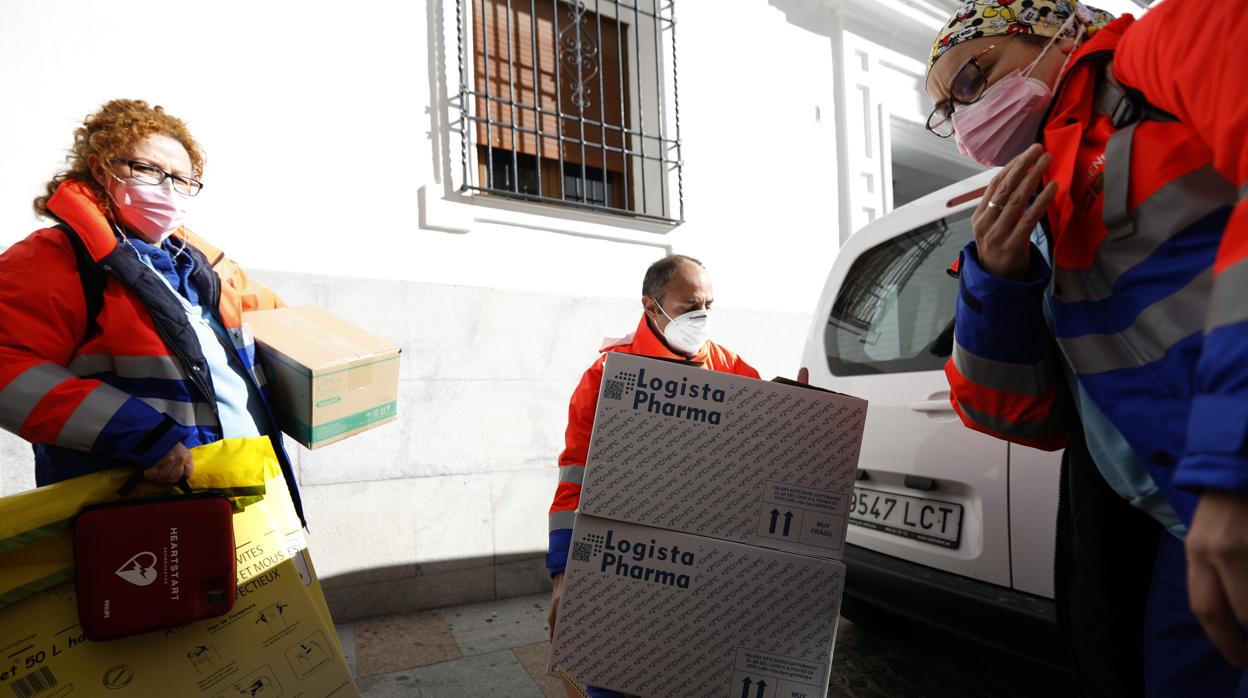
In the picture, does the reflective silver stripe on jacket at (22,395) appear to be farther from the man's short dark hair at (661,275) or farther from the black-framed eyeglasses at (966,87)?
the black-framed eyeglasses at (966,87)

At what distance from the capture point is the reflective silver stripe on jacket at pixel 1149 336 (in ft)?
2.88

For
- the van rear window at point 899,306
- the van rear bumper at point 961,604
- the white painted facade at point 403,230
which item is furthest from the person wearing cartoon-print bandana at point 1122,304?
the white painted facade at point 403,230

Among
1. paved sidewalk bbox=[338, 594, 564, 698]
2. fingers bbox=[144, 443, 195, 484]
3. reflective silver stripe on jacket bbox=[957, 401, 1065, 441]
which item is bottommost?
paved sidewalk bbox=[338, 594, 564, 698]

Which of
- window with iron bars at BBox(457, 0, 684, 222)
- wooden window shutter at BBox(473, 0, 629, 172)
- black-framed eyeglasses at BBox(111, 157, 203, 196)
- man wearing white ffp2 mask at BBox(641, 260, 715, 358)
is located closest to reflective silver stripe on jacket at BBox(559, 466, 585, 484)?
man wearing white ffp2 mask at BBox(641, 260, 715, 358)

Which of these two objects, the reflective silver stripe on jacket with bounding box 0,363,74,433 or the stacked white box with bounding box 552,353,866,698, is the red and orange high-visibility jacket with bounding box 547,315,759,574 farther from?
the reflective silver stripe on jacket with bounding box 0,363,74,433

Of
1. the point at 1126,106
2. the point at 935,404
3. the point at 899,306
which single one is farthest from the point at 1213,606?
the point at 899,306

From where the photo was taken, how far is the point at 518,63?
14.8ft

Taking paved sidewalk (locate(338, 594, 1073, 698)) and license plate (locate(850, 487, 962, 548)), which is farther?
paved sidewalk (locate(338, 594, 1073, 698))

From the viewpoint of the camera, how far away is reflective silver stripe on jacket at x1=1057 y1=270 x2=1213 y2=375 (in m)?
0.88

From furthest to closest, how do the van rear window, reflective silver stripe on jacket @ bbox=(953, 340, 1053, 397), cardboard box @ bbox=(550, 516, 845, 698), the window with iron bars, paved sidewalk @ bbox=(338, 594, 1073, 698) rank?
the window with iron bars < paved sidewalk @ bbox=(338, 594, 1073, 698) < the van rear window < cardboard box @ bbox=(550, 516, 845, 698) < reflective silver stripe on jacket @ bbox=(953, 340, 1053, 397)

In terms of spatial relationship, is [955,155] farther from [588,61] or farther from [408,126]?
[408,126]

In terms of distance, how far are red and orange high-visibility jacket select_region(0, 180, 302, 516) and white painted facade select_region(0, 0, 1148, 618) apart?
161cm

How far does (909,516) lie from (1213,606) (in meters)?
1.64

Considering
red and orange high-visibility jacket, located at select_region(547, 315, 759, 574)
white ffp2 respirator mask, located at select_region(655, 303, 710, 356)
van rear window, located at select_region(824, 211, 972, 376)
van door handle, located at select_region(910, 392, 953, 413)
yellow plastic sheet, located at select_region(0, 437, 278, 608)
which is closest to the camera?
yellow plastic sheet, located at select_region(0, 437, 278, 608)
